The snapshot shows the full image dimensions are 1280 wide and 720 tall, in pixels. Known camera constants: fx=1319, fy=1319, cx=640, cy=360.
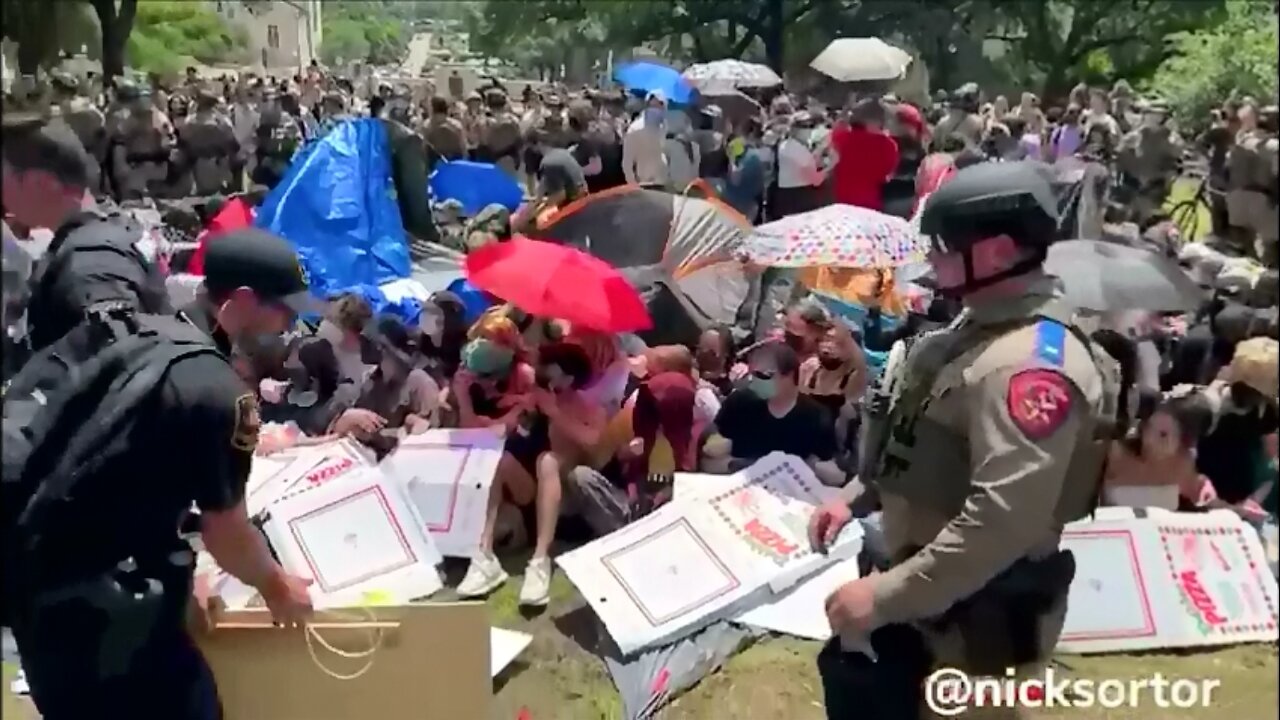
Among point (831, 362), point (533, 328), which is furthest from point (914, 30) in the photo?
point (533, 328)

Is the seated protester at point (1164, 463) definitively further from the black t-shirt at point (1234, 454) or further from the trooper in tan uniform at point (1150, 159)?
the trooper in tan uniform at point (1150, 159)

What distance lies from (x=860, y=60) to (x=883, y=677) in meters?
1.32

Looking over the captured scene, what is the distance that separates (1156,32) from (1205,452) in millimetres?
1042

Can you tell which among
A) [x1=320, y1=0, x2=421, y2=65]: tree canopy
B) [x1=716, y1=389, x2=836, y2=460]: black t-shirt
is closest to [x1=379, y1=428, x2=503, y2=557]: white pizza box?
[x1=716, y1=389, x2=836, y2=460]: black t-shirt

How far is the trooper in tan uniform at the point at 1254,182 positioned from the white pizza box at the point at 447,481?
1.89 metres

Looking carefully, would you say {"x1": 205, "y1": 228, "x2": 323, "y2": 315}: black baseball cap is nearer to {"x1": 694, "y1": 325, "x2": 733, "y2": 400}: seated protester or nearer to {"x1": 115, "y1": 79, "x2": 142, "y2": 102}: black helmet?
{"x1": 115, "y1": 79, "x2": 142, "y2": 102}: black helmet

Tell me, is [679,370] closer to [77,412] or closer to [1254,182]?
[1254,182]

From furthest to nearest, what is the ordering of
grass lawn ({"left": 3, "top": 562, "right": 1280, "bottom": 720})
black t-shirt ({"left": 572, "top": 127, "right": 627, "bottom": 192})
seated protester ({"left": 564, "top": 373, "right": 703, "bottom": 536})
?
black t-shirt ({"left": 572, "top": 127, "right": 627, "bottom": 192}) < seated protester ({"left": 564, "top": 373, "right": 703, "bottom": 536}) < grass lawn ({"left": 3, "top": 562, "right": 1280, "bottom": 720})

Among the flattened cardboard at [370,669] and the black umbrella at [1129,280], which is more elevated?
the black umbrella at [1129,280]

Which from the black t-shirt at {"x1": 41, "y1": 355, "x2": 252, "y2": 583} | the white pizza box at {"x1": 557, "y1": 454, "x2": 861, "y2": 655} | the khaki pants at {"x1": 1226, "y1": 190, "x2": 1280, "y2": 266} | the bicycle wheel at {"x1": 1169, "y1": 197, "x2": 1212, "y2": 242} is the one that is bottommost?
the white pizza box at {"x1": 557, "y1": 454, "x2": 861, "y2": 655}

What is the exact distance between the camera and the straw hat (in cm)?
268

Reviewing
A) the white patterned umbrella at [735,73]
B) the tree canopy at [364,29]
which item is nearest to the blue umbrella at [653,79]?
the white patterned umbrella at [735,73]

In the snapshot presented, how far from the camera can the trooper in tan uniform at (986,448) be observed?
1883 mm

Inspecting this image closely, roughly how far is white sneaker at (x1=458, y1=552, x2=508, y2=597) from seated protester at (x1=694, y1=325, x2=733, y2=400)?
86 centimetres
